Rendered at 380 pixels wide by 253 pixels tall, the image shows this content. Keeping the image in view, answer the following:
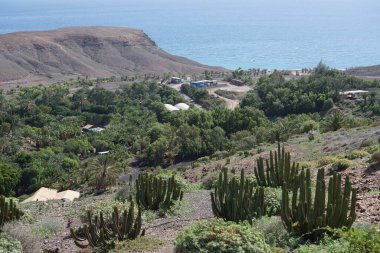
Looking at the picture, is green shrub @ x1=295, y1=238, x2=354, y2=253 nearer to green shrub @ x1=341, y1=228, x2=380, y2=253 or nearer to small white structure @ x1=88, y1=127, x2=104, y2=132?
green shrub @ x1=341, y1=228, x2=380, y2=253

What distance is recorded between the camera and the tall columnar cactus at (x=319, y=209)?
37.0 feet

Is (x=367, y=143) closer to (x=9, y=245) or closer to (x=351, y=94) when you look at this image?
(x=9, y=245)

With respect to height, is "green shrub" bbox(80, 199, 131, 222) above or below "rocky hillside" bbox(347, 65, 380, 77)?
below

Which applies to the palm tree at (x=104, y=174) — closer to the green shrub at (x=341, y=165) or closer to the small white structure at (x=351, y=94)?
the green shrub at (x=341, y=165)

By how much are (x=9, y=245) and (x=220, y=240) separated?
A: 17.8 feet

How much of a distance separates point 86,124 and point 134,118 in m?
6.39

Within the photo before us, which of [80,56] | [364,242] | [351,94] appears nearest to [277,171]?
[364,242]

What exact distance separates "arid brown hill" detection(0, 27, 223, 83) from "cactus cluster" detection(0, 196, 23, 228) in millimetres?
87605

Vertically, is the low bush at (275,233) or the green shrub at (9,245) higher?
the low bush at (275,233)

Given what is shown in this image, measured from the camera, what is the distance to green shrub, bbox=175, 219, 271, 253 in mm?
10211

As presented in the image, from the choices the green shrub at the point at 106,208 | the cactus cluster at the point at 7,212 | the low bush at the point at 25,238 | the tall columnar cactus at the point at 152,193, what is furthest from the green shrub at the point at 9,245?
the tall columnar cactus at the point at 152,193

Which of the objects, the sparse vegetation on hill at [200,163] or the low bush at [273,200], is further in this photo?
the low bush at [273,200]

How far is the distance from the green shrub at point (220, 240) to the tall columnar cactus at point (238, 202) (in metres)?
2.33

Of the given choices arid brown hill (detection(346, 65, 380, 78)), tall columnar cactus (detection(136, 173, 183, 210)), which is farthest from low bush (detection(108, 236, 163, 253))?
arid brown hill (detection(346, 65, 380, 78))
